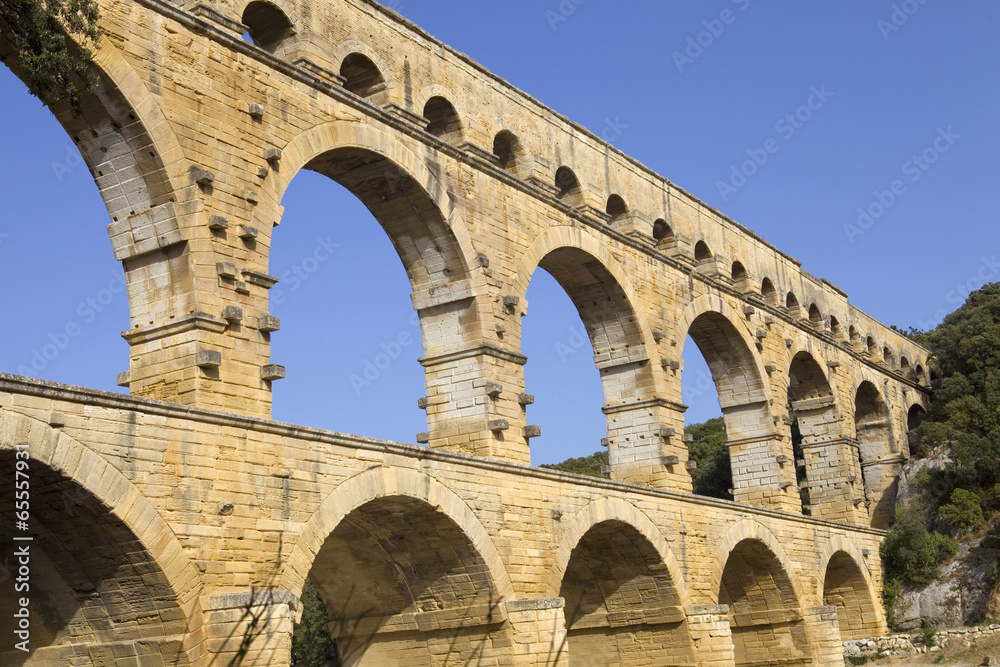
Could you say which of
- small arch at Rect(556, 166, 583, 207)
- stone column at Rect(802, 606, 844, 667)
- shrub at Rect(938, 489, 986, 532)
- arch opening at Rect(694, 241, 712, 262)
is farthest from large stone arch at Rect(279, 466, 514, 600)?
shrub at Rect(938, 489, 986, 532)

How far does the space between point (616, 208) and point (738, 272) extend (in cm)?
563

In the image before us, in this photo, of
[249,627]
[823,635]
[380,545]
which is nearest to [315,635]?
[823,635]

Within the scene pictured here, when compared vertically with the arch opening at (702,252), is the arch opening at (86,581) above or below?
below

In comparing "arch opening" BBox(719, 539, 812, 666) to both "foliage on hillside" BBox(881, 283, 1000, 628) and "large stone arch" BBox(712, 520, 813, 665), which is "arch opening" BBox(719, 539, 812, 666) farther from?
"foliage on hillside" BBox(881, 283, 1000, 628)

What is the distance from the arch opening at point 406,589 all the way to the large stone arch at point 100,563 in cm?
358

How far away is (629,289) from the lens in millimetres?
20500

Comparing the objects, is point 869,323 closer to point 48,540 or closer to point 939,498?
point 939,498

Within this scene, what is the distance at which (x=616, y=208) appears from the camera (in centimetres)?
2202

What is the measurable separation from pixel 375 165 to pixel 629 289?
6457 millimetres

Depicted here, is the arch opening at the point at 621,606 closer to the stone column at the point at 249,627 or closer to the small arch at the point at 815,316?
the stone column at the point at 249,627

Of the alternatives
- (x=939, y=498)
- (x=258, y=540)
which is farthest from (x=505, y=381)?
(x=939, y=498)

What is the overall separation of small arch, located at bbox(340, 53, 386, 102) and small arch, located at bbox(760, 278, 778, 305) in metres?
14.1

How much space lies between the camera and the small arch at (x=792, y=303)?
28716mm

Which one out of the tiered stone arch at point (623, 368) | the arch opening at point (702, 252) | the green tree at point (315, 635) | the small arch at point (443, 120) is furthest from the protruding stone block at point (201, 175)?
the green tree at point (315, 635)
